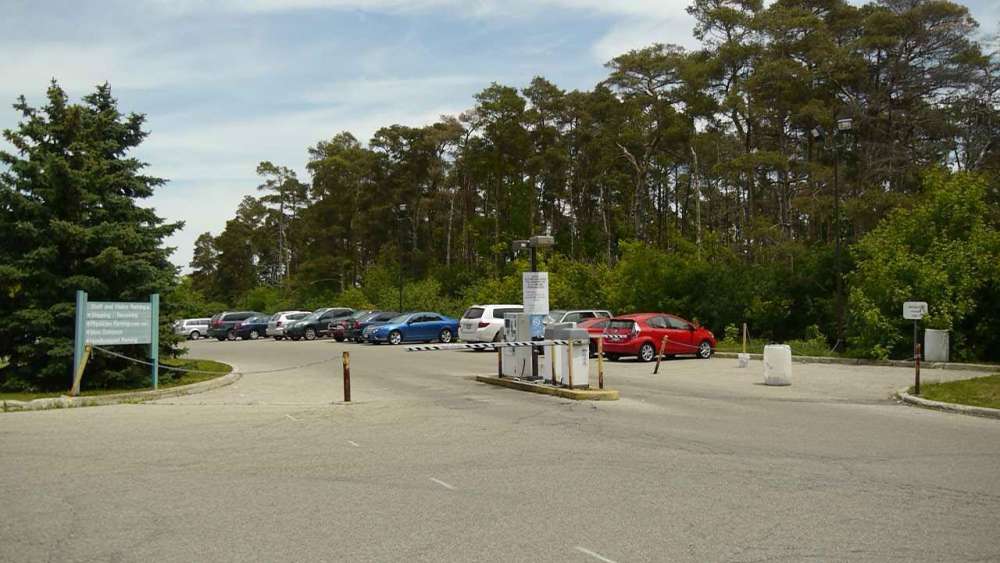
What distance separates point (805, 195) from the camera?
1732 inches

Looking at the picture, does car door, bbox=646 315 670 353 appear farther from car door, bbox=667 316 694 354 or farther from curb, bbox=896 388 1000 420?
curb, bbox=896 388 1000 420

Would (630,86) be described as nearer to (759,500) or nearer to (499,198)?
(499,198)

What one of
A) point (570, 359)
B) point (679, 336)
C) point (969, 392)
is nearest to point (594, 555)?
point (570, 359)

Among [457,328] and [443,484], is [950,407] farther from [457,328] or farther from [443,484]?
[457,328]

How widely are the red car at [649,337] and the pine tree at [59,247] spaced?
13.7m

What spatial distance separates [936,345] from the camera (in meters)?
23.5

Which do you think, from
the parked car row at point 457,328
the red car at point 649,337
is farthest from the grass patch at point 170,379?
the red car at point 649,337

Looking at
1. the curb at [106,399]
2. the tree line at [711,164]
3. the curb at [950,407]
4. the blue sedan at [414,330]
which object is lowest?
the curb at [106,399]

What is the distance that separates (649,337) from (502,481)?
1871cm

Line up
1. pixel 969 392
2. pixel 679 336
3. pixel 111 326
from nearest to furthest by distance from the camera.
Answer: pixel 969 392 < pixel 111 326 < pixel 679 336

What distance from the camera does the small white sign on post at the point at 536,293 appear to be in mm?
17938

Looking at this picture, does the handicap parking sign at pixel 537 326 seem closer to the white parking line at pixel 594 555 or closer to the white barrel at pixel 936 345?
the white parking line at pixel 594 555

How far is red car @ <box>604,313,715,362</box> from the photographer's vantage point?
2647 centimetres

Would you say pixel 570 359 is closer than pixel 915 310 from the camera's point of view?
Yes
